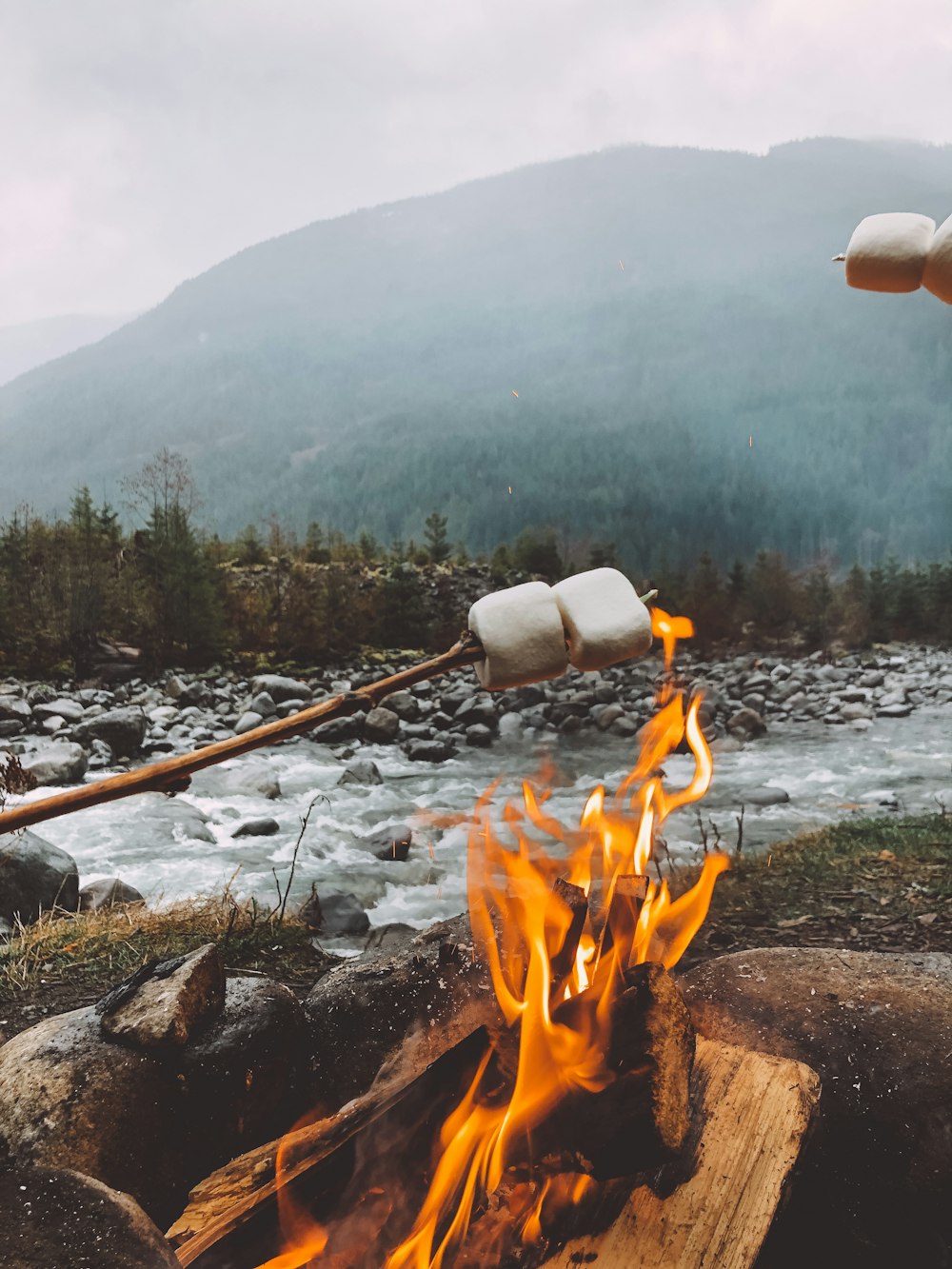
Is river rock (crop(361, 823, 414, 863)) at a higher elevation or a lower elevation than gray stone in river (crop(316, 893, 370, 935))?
lower

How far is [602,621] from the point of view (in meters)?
1.06

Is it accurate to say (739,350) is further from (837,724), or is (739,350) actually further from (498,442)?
(837,724)

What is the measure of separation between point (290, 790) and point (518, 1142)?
5.31m

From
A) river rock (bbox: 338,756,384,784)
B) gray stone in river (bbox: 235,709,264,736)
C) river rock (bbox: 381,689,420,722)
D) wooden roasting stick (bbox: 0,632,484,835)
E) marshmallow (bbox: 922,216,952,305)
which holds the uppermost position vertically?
marshmallow (bbox: 922,216,952,305)

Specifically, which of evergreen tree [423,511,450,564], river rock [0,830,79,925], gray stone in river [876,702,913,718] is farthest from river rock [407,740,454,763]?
gray stone in river [876,702,913,718]

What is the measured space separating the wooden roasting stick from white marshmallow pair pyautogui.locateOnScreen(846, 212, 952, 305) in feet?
3.01

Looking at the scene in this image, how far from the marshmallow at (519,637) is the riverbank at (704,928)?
5.65 ft

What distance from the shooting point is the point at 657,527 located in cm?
967

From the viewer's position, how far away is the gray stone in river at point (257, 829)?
5.57 metres

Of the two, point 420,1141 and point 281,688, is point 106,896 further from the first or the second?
point 281,688

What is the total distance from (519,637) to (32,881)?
3.04 m

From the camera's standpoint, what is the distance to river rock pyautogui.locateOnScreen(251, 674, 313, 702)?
7.26m

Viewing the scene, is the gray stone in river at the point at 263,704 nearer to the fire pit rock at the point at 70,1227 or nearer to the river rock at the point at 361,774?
the river rock at the point at 361,774

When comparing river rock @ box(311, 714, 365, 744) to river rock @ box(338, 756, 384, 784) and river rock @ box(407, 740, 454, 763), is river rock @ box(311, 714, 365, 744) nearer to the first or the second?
river rock @ box(407, 740, 454, 763)
